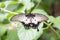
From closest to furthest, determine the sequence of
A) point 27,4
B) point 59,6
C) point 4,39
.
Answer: point 27,4 → point 4,39 → point 59,6

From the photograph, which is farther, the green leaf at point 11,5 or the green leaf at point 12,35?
the green leaf at point 11,5

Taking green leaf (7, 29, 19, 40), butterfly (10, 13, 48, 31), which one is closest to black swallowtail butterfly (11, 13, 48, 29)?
butterfly (10, 13, 48, 31)

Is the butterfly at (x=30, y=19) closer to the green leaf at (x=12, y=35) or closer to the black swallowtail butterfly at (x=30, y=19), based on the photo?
the black swallowtail butterfly at (x=30, y=19)

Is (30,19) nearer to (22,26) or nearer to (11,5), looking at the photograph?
(22,26)

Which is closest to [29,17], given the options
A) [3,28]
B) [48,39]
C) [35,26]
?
[35,26]

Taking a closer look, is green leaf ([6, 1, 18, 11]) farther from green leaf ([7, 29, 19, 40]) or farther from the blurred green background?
green leaf ([7, 29, 19, 40])

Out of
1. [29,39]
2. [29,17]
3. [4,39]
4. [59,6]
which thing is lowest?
[59,6]

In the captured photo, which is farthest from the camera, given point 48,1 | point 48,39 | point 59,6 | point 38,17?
point 59,6

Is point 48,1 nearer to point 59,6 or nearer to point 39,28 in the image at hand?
point 59,6

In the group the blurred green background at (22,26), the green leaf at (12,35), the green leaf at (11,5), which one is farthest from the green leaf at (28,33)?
the green leaf at (11,5)
